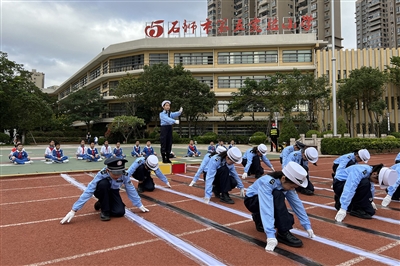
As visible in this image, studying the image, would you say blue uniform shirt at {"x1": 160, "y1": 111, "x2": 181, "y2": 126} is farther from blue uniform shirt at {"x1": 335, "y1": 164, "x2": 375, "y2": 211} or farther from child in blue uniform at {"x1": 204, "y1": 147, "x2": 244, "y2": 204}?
blue uniform shirt at {"x1": 335, "y1": 164, "x2": 375, "y2": 211}

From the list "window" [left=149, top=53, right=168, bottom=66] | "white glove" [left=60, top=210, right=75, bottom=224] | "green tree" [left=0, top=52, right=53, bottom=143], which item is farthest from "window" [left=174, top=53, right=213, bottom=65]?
"white glove" [left=60, top=210, right=75, bottom=224]

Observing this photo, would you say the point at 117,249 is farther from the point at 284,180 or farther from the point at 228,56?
the point at 228,56

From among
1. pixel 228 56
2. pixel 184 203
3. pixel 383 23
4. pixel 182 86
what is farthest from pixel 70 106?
pixel 383 23

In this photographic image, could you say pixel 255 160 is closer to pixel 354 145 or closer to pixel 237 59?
pixel 354 145

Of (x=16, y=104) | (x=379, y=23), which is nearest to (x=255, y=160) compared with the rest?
(x=16, y=104)

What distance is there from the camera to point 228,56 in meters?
39.6

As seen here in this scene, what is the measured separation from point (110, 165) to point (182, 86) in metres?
27.6

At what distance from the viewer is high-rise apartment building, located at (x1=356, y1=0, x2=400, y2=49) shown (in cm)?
7244

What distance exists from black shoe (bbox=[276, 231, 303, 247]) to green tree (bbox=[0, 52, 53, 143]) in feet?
108

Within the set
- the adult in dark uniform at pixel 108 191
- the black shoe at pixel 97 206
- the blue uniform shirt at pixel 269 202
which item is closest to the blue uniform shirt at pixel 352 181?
the blue uniform shirt at pixel 269 202

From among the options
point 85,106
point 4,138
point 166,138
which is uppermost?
point 85,106

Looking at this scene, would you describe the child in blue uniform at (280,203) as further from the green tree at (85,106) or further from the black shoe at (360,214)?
the green tree at (85,106)

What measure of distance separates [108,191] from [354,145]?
55.4 ft

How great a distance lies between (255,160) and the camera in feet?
32.8
